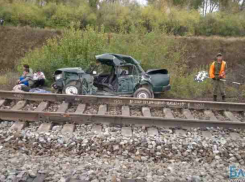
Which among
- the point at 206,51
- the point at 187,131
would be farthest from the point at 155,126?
the point at 206,51

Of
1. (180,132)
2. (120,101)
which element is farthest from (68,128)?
(180,132)

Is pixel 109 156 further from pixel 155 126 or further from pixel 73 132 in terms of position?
pixel 155 126

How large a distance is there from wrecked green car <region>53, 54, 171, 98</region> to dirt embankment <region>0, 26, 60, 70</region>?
1094 cm

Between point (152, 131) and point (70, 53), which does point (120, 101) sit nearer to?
point (152, 131)

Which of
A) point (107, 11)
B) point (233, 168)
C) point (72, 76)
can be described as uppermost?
point (107, 11)

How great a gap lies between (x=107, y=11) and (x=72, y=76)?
58.2ft

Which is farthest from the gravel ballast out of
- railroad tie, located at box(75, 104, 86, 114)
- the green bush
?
the green bush

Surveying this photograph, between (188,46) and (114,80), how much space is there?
11.7m

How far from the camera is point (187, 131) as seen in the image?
6.64 m

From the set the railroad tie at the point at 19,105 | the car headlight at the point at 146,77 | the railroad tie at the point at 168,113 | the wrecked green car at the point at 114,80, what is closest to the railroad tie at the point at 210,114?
the railroad tie at the point at 168,113

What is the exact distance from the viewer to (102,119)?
6.73 meters

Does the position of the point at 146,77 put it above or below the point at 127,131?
above

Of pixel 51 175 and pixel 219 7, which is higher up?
pixel 219 7

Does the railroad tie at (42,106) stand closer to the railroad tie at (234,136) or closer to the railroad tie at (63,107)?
the railroad tie at (63,107)
